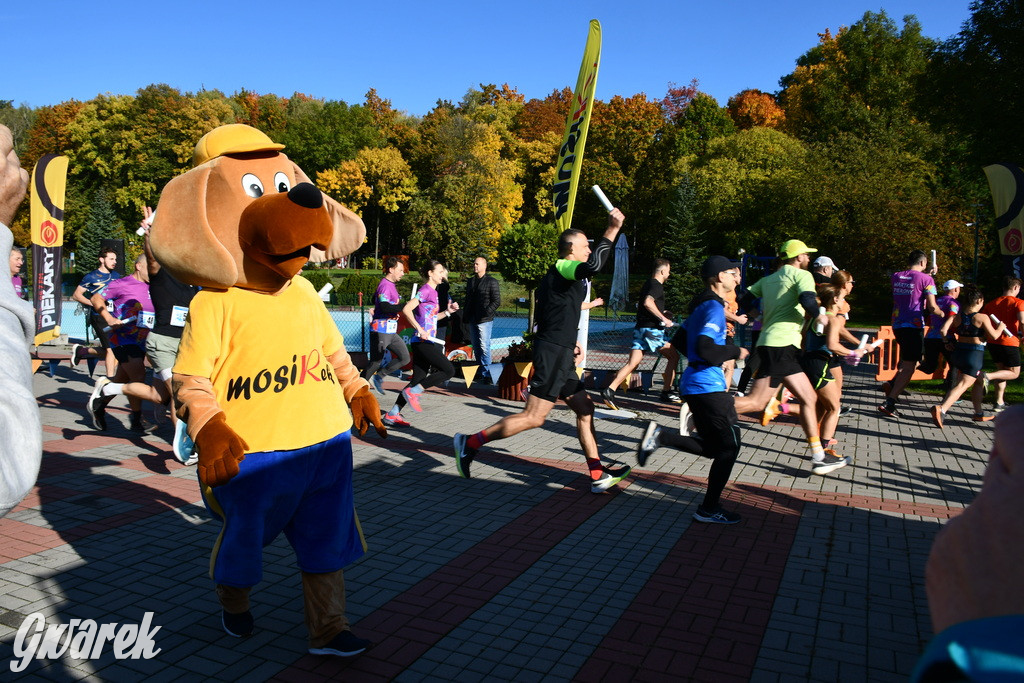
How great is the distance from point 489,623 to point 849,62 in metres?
47.7

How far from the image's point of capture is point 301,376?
3.48 meters

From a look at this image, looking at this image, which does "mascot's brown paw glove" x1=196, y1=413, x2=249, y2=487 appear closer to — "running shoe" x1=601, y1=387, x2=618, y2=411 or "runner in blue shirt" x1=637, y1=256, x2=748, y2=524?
"runner in blue shirt" x1=637, y1=256, x2=748, y2=524

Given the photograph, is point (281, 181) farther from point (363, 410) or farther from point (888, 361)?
point (888, 361)

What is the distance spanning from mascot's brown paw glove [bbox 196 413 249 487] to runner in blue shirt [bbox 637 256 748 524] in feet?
10.8

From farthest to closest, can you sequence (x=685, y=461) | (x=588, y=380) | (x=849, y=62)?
(x=849, y=62) < (x=588, y=380) < (x=685, y=461)

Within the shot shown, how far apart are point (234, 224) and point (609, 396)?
6.98m

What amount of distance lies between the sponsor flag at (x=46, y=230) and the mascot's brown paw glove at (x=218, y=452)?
10.8 meters

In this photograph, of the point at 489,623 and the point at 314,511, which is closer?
the point at 314,511

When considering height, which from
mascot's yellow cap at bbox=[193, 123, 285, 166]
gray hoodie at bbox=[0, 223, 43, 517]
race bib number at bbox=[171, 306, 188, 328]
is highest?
mascot's yellow cap at bbox=[193, 123, 285, 166]

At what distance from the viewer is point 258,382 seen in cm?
338

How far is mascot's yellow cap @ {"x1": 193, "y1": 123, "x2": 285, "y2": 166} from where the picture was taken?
3691 millimetres

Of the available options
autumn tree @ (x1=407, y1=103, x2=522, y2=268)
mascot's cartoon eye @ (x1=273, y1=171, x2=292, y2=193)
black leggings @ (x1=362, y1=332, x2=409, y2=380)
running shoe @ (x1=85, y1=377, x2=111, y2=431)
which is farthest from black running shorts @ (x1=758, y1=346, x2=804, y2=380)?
autumn tree @ (x1=407, y1=103, x2=522, y2=268)

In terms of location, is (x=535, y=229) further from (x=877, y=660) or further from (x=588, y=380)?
(x=877, y=660)

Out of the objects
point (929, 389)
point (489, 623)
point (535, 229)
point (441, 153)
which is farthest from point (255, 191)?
point (441, 153)
